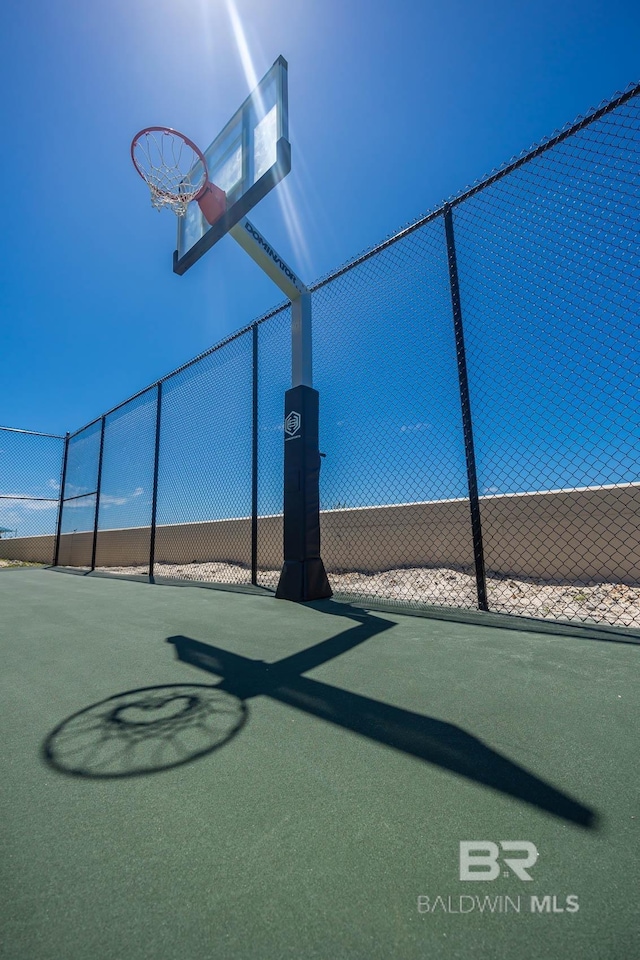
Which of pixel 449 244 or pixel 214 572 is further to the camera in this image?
pixel 214 572

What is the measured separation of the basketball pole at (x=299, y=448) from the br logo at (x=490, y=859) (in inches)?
95.4

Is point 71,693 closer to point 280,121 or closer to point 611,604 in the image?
point 611,604

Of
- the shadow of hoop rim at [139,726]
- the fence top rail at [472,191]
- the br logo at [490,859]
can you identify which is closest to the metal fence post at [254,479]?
the fence top rail at [472,191]

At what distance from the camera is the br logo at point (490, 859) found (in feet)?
1.96

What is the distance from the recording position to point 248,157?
3.66m

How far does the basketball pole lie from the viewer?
10.4 ft

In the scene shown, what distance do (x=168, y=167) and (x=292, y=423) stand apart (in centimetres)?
279

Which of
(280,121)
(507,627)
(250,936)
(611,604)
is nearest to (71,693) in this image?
(250,936)

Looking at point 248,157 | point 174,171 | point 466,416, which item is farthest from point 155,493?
point 466,416

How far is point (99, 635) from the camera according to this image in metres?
2.09

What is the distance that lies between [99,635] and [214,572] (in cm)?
490

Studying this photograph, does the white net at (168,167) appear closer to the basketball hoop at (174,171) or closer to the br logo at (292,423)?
the basketball hoop at (174,171)

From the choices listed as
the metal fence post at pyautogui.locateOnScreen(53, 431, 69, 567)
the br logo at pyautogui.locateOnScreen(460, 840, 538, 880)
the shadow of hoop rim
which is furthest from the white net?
the metal fence post at pyautogui.locateOnScreen(53, 431, 69, 567)

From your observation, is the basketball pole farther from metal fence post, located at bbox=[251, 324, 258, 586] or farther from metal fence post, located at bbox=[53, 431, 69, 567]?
metal fence post, located at bbox=[53, 431, 69, 567]
